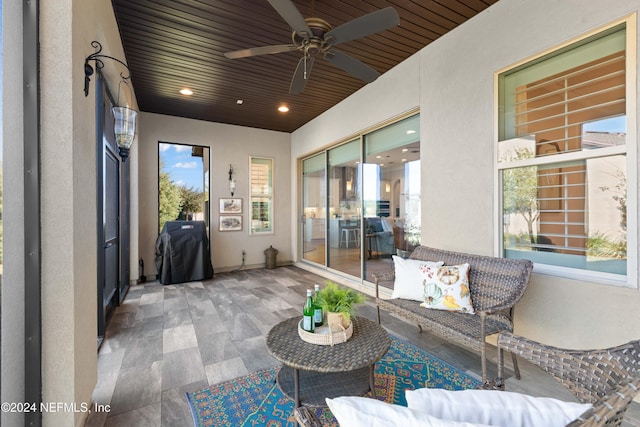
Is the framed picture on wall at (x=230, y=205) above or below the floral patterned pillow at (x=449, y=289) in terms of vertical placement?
above

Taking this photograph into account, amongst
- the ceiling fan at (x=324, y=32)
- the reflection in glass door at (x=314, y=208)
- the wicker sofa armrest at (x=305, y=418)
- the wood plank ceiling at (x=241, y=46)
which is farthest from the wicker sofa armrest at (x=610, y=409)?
the reflection in glass door at (x=314, y=208)

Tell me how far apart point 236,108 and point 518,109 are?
440 centimetres

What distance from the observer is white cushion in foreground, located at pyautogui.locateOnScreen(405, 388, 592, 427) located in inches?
26.8

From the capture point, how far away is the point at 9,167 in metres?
1.33

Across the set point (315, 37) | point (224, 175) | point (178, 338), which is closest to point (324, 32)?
point (315, 37)

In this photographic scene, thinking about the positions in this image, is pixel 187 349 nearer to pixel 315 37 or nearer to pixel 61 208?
pixel 61 208

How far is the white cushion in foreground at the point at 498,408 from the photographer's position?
0.68 metres

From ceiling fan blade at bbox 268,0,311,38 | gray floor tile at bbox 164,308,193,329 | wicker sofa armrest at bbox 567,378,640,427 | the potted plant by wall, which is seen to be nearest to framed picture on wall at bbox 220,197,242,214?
gray floor tile at bbox 164,308,193,329

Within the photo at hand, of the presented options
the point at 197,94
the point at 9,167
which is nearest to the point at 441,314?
the point at 9,167

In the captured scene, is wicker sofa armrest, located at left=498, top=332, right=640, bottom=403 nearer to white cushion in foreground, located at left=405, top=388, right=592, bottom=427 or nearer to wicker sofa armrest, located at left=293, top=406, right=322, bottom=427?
white cushion in foreground, located at left=405, top=388, right=592, bottom=427

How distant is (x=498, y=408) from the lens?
70 cm

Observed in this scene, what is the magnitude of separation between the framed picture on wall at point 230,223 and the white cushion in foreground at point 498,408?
5.81 meters

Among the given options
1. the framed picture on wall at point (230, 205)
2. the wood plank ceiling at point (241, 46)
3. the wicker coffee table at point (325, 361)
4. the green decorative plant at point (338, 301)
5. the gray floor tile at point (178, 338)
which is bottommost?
the gray floor tile at point (178, 338)

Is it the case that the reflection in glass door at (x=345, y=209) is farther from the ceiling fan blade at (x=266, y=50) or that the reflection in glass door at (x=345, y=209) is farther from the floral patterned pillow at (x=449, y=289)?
the ceiling fan blade at (x=266, y=50)
